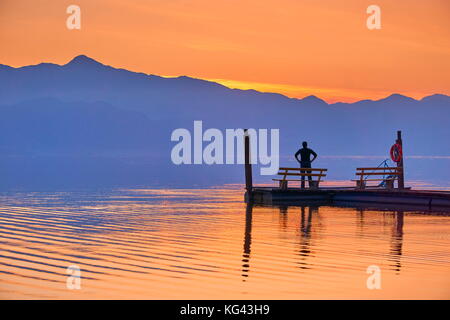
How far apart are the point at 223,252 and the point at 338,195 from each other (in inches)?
708

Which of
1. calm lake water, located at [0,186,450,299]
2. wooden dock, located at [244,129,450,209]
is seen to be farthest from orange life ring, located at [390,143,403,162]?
calm lake water, located at [0,186,450,299]

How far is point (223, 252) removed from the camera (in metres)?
21.0

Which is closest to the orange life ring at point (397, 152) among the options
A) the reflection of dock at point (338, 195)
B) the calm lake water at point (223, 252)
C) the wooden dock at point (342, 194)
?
the wooden dock at point (342, 194)

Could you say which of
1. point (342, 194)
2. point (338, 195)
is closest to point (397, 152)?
point (342, 194)

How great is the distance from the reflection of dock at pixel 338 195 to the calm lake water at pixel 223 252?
2.07 m

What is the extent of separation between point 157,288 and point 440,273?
6.04 m

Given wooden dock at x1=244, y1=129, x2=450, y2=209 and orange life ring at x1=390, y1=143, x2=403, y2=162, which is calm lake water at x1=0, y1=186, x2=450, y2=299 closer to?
wooden dock at x1=244, y1=129, x2=450, y2=209

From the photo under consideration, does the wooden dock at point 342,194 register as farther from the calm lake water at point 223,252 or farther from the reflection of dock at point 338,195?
the calm lake water at point 223,252

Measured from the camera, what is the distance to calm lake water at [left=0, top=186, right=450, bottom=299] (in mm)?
16156

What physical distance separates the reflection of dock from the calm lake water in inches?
81.4

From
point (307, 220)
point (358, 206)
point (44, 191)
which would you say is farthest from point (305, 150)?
point (44, 191)

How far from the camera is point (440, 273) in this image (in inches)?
707

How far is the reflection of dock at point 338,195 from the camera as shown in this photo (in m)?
35.7

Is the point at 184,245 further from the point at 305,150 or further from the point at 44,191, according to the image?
the point at 44,191
